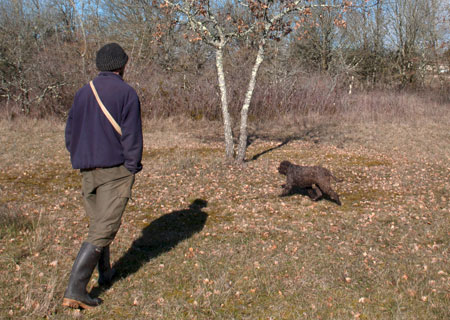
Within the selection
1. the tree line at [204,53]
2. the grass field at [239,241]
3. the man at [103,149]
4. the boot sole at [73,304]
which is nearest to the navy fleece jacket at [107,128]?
the man at [103,149]

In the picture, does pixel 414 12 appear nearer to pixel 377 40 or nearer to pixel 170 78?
pixel 377 40

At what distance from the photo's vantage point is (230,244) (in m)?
4.97

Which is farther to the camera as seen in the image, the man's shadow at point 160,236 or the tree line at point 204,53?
the tree line at point 204,53

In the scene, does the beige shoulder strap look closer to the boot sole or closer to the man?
the man

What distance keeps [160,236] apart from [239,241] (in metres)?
1.04

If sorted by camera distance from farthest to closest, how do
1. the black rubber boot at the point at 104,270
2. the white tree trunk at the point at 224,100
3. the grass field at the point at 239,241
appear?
the white tree trunk at the point at 224,100 → the black rubber boot at the point at 104,270 → the grass field at the point at 239,241

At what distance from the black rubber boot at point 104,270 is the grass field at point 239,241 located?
0.31ft

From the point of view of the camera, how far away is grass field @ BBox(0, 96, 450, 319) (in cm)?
363

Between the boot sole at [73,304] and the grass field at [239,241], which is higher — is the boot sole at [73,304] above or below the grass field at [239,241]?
above

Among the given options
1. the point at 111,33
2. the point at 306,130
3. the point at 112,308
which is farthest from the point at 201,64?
the point at 112,308

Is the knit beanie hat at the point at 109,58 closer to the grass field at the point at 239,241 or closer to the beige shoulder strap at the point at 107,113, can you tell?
the beige shoulder strap at the point at 107,113

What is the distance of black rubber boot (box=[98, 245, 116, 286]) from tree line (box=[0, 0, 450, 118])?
18.1 feet

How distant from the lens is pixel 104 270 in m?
3.86

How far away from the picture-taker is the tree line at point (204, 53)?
1459 cm
